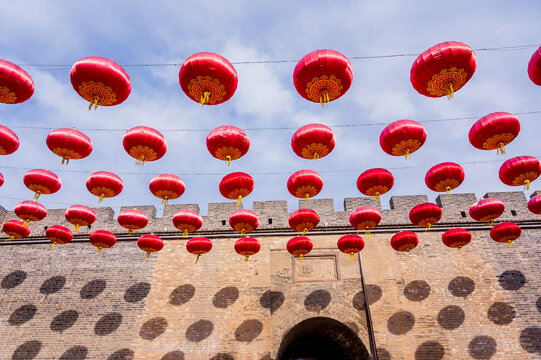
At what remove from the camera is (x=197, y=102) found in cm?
405

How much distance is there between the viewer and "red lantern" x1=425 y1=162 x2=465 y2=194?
17.3ft

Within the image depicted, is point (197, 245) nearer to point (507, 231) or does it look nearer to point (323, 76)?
point (323, 76)

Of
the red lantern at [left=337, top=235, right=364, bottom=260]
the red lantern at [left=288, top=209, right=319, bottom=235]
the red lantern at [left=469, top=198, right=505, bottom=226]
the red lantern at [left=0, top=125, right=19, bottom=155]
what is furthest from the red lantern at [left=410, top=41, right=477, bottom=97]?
the red lantern at [left=0, top=125, right=19, bottom=155]

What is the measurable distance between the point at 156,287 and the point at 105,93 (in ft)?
19.0

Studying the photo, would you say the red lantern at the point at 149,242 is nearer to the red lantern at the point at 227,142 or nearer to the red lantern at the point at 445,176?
the red lantern at the point at 227,142

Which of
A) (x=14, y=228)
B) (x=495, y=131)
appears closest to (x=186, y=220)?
(x=14, y=228)

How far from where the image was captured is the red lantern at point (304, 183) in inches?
220

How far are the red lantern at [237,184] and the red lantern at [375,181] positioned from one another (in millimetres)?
1892

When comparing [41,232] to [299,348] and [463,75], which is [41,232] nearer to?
[299,348]

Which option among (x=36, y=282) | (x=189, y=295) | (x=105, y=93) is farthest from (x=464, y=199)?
(x=36, y=282)

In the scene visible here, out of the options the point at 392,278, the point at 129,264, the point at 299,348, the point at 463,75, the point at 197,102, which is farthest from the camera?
the point at 299,348

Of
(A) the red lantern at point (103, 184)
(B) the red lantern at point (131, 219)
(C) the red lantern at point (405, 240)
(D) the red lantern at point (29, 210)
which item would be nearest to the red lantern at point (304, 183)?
(C) the red lantern at point (405, 240)

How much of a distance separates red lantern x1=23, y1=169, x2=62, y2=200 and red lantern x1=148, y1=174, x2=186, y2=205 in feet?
5.59

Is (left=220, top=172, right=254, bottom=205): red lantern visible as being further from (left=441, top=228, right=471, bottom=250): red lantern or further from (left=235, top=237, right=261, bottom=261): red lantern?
(left=441, top=228, right=471, bottom=250): red lantern
